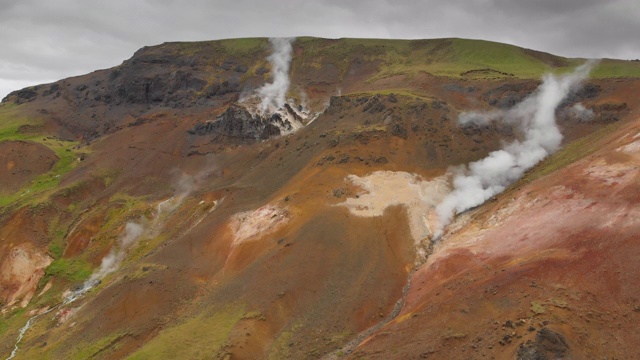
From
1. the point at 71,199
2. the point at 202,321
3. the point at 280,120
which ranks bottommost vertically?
the point at 202,321

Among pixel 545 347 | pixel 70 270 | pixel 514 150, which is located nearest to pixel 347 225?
pixel 545 347

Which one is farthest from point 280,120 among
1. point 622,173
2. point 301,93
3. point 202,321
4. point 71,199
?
point 622,173

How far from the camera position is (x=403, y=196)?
39.1 meters

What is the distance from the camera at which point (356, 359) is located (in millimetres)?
24609

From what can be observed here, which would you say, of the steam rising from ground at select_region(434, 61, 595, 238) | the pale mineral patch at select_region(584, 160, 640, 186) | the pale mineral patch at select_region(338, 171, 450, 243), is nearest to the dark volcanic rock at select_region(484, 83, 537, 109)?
the steam rising from ground at select_region(434, 61, 595, 238)

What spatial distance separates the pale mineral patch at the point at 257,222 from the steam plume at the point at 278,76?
33.1 m

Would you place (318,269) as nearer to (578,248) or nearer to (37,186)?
(578,248)

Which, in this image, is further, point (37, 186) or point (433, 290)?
point (37, 186)

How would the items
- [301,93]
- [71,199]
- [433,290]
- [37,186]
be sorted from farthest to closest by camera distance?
[301,93] < [37,186] < [71,199] < [433,290]

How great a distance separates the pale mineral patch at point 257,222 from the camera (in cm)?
3912

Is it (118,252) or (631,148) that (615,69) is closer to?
(631,148)

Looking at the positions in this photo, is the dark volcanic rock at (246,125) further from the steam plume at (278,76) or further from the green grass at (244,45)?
the green grass at (244,45)

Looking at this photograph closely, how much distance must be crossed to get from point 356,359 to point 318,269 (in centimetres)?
897

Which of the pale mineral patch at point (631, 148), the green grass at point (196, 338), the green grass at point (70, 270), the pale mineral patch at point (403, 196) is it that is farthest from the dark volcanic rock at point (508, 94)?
the green grass at point (70, 270)
